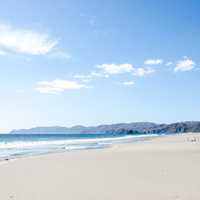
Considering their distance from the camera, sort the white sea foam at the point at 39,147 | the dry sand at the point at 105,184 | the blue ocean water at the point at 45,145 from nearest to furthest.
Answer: the dry sand at the point at 105,184, the white sea foam at the point at 39,147, the blue ocean water at the point at 45,145

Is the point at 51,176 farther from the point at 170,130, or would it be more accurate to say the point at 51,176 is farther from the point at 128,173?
the point at 170,130

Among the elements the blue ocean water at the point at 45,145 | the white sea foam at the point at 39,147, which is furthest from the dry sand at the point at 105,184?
the white sea foam at the point at 39,147

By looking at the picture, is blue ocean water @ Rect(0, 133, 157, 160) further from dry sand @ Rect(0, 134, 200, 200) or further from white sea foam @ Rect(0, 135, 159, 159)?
dry sand @ Rect(0, 134, 200, 200)

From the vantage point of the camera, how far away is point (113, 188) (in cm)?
808

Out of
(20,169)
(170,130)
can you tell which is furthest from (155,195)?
(170,130)

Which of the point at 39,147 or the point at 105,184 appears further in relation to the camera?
the point at 39,147

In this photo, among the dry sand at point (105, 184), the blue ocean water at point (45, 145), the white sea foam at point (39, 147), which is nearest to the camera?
the dry sand at point (105, 184)

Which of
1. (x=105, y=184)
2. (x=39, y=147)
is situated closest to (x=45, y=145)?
(x=39, y=147)

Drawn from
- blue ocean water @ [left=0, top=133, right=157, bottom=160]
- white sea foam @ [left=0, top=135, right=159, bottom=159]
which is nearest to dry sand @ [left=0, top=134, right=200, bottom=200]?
blue ocean water @ [left=0, top=133, right=157, bottom=160]

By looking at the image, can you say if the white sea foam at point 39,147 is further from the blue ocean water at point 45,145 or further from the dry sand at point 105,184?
the dry sand at point 105,184

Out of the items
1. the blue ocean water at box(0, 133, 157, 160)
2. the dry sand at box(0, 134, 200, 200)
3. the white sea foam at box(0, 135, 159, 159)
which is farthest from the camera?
the blue ocean water at box(0, 133, 157, 160)

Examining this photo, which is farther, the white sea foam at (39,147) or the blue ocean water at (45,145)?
the blue ocean water at (45,145)

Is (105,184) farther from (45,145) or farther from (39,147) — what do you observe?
(45,145)

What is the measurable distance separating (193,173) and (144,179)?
1.78 metres
